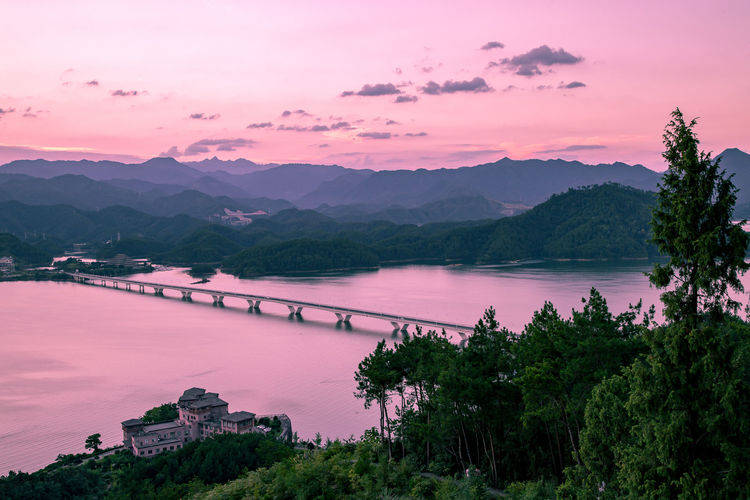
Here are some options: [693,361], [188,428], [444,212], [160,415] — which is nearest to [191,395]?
[160,415]

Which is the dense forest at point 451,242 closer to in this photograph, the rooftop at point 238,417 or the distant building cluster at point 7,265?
the distant building cluster at point 7,265

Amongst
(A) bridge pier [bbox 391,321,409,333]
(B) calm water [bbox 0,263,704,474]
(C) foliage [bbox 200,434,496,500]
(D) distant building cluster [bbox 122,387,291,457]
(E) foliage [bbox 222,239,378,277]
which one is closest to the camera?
(C) foliage [bbox 200,434,496,500]

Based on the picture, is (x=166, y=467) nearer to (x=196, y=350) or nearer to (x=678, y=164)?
(x=678, y=164)

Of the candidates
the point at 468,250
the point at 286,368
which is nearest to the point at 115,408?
the point at 286,368

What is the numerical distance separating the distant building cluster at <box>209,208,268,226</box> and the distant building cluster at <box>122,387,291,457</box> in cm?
12400

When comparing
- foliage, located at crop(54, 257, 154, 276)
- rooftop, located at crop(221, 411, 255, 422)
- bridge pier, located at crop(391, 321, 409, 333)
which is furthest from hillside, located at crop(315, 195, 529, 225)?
rooftop, located at crop(221, 411, 255, 422)

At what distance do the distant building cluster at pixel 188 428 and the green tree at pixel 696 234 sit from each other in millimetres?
14502

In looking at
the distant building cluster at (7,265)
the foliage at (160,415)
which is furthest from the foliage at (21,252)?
the foliage at (160,415)

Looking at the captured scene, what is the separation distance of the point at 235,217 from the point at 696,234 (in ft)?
488

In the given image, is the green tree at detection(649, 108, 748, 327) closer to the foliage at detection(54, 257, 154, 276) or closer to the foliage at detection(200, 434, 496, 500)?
the foliage at detection(200, 434, 496, 500)

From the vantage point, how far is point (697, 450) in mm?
4848

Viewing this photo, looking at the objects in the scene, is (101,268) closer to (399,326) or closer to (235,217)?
(399,326)

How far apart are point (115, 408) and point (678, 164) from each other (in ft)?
71.6

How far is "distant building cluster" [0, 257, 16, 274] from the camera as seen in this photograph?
7094 centimetres
